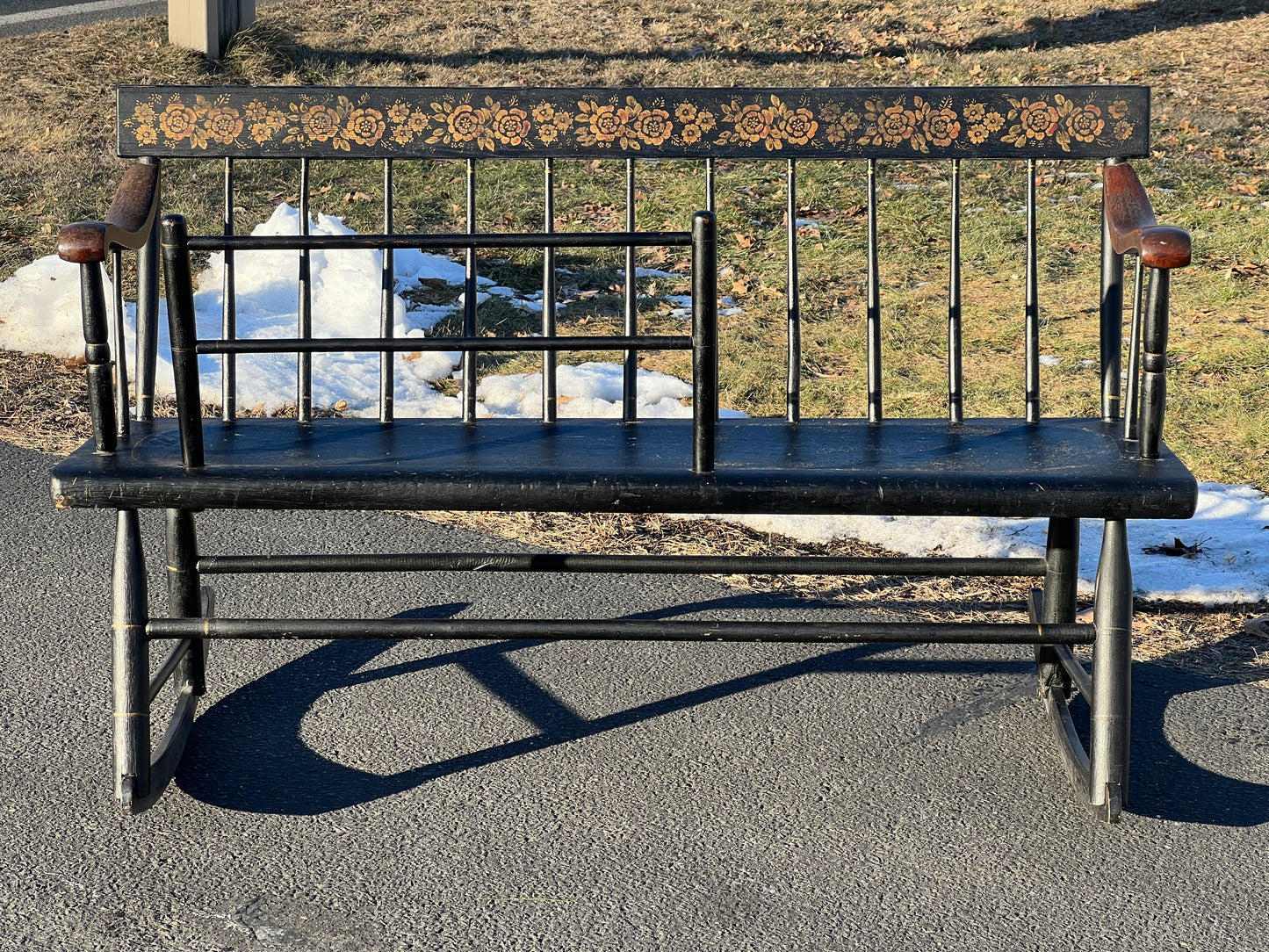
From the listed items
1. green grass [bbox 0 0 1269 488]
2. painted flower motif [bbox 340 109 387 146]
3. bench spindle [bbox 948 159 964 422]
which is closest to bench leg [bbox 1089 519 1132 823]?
bench spindle [bbox 948 159 964 422]

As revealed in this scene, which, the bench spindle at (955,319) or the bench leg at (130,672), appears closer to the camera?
the bench leg at (130,672)

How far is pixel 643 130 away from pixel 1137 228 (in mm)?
1146

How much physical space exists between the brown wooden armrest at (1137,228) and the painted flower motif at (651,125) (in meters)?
0.98

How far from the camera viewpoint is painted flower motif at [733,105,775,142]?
3.28 meters

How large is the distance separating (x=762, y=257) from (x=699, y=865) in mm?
5073

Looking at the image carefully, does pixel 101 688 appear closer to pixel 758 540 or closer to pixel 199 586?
pixel 199 586

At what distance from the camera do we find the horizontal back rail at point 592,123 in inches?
128

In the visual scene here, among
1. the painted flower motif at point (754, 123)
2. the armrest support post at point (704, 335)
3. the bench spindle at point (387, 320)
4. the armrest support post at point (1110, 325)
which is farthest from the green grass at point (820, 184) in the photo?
the armrest support post at point (704, 335)

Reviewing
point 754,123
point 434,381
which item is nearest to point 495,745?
point 754,123

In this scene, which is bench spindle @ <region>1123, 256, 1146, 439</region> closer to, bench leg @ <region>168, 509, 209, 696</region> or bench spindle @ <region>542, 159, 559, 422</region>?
bench spindle @ <region>542, 159, 559, 422</region>

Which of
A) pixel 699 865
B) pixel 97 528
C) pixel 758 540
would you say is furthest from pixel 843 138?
pixel 97 528

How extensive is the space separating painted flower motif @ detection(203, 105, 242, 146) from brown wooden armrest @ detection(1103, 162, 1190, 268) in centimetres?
194

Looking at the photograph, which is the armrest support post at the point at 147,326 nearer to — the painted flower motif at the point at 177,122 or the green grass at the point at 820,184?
the painted flower motif at the point at 177,122

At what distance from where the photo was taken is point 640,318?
21.3ft
